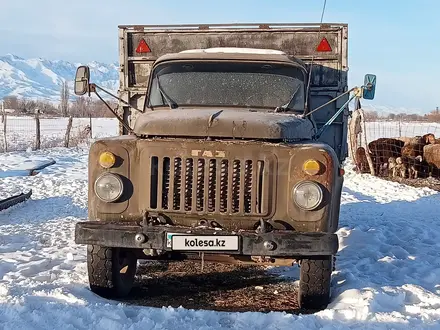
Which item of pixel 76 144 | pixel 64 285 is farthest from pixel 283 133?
pixel 76 144

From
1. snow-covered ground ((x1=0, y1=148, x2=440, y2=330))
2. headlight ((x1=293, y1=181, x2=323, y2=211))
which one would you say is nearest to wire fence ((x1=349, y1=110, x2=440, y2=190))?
snow-covered ground ((x1=0, y1=148, x2=440, y2=330))

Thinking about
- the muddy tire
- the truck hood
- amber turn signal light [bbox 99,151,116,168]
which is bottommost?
the muddy tire

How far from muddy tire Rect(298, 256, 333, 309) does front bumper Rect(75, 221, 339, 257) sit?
16.1 inches

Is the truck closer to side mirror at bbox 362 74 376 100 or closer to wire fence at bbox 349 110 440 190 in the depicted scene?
side mirror at bbox 362 74 376 100

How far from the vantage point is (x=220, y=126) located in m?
4.73

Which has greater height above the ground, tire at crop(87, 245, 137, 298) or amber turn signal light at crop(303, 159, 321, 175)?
amber turn signal light at crop(303, 159, 321, 175)

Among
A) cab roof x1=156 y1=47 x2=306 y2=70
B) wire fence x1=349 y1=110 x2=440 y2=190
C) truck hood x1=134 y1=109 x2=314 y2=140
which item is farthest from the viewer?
wire fence x1=349 y1=110 x2=440 y2=190

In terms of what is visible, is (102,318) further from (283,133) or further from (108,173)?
(283,133)

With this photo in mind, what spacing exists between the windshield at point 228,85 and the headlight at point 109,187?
1376 millimetres

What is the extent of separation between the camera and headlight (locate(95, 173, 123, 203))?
15.5ft

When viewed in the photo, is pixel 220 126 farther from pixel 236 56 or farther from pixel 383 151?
pixel 383 151

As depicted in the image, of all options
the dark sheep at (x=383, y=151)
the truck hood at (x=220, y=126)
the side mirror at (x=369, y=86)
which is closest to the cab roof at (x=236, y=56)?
the side mirror at (x=369, y=86)

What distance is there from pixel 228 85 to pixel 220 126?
141 centimetres

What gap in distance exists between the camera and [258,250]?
14.6 feet
